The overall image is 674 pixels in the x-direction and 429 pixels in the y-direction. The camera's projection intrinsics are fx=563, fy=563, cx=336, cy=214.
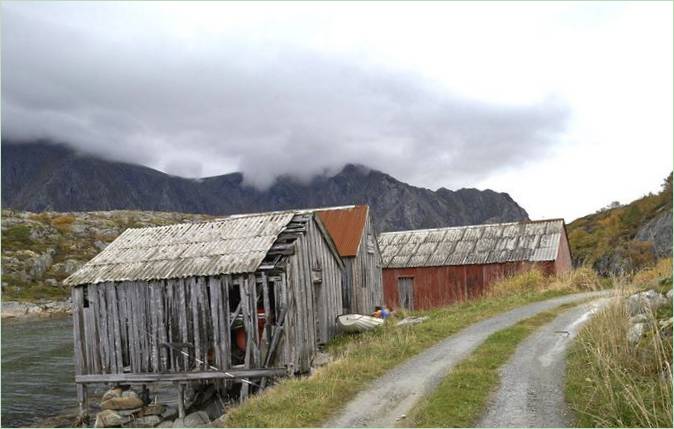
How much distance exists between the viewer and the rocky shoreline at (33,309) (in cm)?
5455

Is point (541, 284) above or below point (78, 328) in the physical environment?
below

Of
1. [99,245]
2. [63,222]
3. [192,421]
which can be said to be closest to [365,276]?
[192,421]

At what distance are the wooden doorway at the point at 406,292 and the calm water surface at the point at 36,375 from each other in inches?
760

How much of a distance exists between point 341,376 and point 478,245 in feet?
80.1

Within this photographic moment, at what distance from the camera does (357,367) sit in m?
13.5

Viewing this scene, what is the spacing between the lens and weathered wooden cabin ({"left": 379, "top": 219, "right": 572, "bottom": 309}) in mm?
34000

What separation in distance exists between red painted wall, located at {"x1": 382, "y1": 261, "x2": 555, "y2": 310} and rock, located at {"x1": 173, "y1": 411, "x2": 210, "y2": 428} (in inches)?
762

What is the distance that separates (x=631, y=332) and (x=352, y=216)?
1922cm

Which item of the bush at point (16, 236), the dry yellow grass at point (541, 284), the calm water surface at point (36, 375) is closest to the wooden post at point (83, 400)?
the calm water surface at point (36, 375)

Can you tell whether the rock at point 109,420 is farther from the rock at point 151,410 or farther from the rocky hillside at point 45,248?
the rocky hillside at point 45,248

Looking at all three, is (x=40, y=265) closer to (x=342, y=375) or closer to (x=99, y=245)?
(x=99, y=245)

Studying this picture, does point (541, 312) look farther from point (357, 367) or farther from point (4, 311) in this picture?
point (4, 311)

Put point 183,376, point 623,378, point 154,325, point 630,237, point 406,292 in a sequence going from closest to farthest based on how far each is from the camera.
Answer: point 623,378, point 183,376, point 154,325, point 406,292, point 630,237

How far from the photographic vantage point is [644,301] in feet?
37.6
